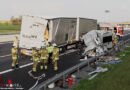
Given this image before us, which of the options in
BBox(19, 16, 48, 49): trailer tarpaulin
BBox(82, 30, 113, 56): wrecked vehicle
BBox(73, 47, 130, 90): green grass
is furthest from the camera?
BBox(82, 30, 113, 56): wrecked vehicle

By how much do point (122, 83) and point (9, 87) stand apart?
5.25m

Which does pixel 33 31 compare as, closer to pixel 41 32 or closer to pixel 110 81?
pixel 41 32

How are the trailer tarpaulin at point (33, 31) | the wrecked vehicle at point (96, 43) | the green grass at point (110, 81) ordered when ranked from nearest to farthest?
the green grass at point (110, 81)
the trailer tarpaulin at point (33, 31)
the wrecked vehicle at point (96, 43)

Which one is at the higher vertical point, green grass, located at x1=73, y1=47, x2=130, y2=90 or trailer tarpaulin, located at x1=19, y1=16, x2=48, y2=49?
trailer tarpaulin, located at x1=19, y1=16, x2=48, y2=49

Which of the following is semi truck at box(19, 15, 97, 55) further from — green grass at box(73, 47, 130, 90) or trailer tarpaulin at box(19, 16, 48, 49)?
green grass at box(73, 47, 130, 90)

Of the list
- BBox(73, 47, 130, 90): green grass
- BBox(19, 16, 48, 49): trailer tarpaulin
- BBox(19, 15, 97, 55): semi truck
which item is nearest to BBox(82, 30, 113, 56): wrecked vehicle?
BBox(19, 15, 97, 55): semi truck

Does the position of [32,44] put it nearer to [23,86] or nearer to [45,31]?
[45,31]

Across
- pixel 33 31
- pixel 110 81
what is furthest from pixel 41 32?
pixel 110 81

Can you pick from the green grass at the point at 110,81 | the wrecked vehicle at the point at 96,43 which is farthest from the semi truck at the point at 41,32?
the green grass at the point at 110,81

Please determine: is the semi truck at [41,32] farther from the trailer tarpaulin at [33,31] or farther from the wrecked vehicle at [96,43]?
the wrecked vehicle at [96,43]

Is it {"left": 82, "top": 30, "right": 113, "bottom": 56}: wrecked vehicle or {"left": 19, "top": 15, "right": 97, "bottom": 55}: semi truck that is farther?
{"left": 82, "top": 30, "right": 113, "bottom": 56}: wrecked vehicle

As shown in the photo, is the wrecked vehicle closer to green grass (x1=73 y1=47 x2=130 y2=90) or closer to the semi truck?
the semi truck

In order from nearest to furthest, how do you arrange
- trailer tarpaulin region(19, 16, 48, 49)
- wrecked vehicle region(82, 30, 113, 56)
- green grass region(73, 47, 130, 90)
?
1. green grass region(73, 47, 130, 90)
2. trailer tarpaulin region(19, 16, 48, 49)
3. wrecked vehicle region(82, 30, 113, 56)

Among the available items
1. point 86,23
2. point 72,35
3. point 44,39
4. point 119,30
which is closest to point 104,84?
point 44,39
